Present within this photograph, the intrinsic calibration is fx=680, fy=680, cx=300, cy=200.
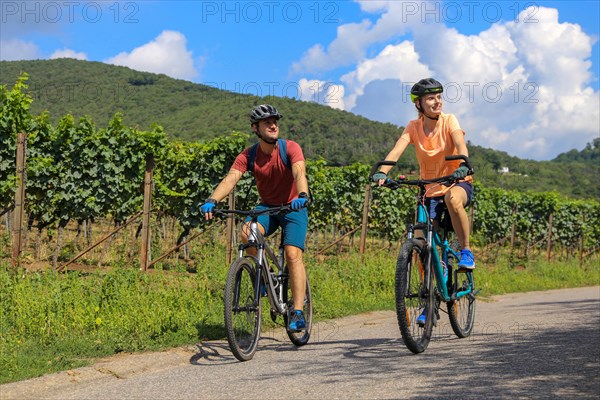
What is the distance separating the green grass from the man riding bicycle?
1.19 meters

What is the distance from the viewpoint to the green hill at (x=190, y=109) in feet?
257

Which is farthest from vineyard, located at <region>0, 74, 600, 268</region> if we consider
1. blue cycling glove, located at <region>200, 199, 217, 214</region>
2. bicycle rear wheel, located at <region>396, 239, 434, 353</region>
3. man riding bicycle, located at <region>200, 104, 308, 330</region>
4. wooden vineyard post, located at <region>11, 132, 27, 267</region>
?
bicycle rear wheel, located at <region>396, 239, 434, 353</region>

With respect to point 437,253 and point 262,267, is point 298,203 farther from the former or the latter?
point 437,253

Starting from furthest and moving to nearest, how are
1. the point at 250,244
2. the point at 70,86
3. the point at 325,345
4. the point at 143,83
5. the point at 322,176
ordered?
the point at 143,83 < the point at 70,86 < the point at 322,176 < the point at 325,345 < the point at 250,244

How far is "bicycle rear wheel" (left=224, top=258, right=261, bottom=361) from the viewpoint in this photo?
17.2ft

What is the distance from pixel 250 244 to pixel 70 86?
302 feet

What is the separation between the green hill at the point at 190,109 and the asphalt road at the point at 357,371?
209 feet

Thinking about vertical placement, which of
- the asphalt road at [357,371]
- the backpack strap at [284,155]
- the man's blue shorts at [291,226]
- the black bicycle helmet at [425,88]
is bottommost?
the asphalt road at [357,371]

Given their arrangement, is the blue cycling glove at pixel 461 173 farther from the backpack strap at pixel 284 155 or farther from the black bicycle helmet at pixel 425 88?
the backpack strap at pixel 284 155

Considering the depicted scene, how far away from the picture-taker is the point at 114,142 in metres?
17.0

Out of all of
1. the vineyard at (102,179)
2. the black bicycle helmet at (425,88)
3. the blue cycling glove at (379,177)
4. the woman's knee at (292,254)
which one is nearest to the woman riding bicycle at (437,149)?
the black bicycle helmet at (425,88)

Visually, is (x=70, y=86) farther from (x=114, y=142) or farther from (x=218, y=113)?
(x=114, y=142)

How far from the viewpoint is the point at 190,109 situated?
89.1 metres

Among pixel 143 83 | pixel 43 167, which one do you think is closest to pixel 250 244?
pixel 43 167
